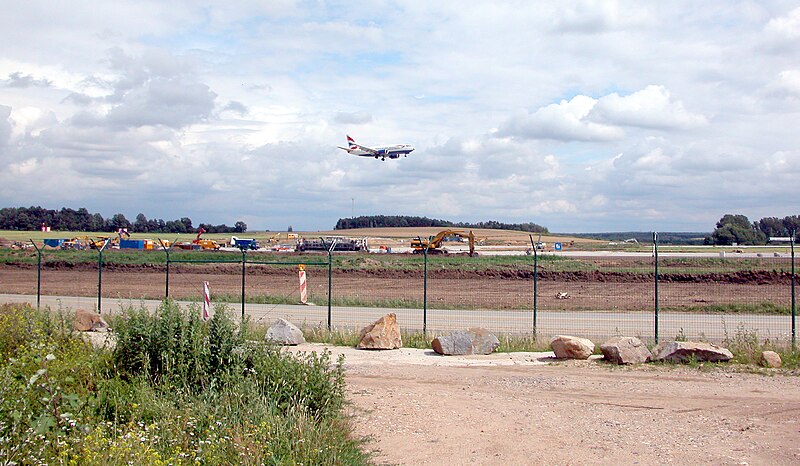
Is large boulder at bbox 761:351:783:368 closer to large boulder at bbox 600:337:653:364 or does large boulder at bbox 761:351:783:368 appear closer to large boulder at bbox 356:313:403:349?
large boulder at bbox 600:337:653:364

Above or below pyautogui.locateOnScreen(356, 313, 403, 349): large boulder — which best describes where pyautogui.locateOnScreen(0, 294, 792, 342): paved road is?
below

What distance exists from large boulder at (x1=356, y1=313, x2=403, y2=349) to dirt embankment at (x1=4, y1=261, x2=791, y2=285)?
1054 inches

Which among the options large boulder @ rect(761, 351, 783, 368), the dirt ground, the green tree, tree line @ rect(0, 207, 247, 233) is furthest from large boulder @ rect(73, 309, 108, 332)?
tree line @ rect(0, 207, 247, 233)

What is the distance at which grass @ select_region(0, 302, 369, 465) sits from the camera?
21.8 feet

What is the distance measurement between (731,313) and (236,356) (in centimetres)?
2155

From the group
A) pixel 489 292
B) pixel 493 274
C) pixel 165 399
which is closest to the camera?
pixel 165 399

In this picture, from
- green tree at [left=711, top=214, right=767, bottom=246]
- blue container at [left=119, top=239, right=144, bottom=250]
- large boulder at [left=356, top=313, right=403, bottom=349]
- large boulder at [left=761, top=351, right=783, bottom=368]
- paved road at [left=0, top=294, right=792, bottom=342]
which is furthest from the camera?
blue container at [left=119, top=239, right=144, bottom=250]

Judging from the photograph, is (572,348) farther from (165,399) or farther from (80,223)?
(80,223)

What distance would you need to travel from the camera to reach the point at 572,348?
14.9 meters

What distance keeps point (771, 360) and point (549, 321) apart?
10.2 m

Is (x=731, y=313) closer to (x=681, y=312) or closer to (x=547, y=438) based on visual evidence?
(x=681, y=312)

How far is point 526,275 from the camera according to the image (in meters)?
45.0

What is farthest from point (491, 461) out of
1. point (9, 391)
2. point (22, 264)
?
point (22, 264)

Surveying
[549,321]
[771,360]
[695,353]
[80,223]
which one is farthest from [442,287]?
[80,223]
